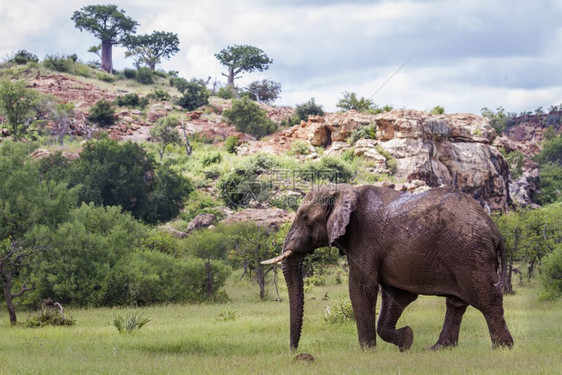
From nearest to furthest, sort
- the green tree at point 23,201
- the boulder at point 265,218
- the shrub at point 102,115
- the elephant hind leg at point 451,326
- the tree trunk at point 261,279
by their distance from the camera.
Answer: the elephant hind leg at point 451,326 < the green tree at point 23,201 < the tree trunk at point 261,279 < the boulder at point 265,218 < the shrub at point 102,115

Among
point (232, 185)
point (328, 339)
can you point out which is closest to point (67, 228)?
point (328, 339)

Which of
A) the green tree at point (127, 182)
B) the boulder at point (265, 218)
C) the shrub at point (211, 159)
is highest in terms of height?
the shrub at point (211, 159)

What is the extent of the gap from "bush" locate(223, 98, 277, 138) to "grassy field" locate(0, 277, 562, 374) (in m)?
54.4

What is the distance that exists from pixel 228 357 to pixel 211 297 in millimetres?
14175

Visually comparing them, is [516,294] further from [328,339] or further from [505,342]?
[505,342]

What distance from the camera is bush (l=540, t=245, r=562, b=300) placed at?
21359 mm

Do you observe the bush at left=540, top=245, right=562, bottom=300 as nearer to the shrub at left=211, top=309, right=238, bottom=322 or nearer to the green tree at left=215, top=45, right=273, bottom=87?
the shrub at left=211, top=309, right=238, bottom=322

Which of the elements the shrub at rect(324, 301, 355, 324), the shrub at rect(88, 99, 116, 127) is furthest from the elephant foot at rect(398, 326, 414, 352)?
the shrub at rect(88, 99, 116, 127)

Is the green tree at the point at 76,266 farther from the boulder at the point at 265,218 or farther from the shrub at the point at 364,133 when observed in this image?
the shrub at the point at 364,133

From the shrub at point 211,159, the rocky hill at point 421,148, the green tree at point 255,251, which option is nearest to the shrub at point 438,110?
the rocky hill at point 421,148

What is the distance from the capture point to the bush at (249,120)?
73375 mm

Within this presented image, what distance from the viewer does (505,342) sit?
10445 millimetres

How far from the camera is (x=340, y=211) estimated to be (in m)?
11.1

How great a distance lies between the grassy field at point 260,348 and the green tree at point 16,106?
46.4m
